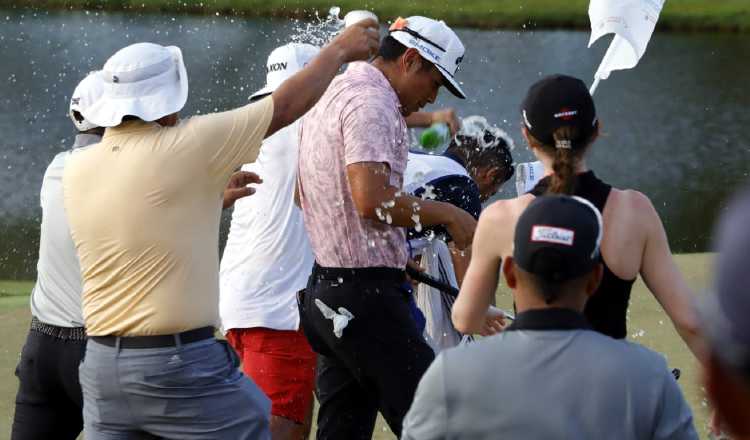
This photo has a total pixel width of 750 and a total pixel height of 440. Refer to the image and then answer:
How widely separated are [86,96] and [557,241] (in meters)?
1.60

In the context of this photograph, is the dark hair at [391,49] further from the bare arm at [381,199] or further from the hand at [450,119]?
the hand at [450,119]

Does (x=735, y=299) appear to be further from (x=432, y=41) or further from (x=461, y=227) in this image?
(x=432, y=41)

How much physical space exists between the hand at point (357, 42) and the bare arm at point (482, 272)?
0.71 metres

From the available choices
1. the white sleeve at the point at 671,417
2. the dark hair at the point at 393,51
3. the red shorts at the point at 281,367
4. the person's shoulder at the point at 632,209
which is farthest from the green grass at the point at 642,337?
the white sleeve at the point at 671,417

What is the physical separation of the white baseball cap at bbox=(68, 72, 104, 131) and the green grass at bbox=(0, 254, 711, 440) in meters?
1.77

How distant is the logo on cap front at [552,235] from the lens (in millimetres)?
2164

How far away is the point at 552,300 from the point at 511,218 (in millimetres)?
536

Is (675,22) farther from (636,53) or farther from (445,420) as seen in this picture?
(445,420)

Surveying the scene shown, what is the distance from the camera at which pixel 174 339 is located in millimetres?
3039

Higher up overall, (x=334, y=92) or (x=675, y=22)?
(x=334, y=92)

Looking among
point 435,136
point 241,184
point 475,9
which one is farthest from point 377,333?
point 475,9

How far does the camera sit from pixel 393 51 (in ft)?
12.5

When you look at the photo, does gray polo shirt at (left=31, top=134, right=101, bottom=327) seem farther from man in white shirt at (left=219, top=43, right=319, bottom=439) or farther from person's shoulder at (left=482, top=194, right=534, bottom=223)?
person's shoulder at (left=482, top=194, right=534, bottom=223)

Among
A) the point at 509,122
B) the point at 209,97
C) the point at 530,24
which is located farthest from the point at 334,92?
the point at 530,24
